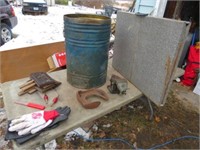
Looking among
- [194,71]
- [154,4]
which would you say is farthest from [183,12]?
[194,71]

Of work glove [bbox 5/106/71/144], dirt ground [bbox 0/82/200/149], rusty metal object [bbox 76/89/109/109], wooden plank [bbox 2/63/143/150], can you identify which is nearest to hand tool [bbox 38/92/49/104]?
wooden plank [bbox 2/63/143/150]

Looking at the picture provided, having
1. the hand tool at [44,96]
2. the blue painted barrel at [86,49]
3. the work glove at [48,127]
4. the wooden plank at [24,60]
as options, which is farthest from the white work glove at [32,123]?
the wooden plank at [24,60]

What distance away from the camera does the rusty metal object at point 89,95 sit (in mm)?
1465

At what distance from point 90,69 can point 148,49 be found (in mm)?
617

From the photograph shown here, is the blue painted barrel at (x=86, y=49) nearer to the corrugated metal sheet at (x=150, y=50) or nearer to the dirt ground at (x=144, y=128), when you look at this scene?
the corrugated metal sheet at (x=150, y=50)

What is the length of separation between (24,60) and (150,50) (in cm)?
168

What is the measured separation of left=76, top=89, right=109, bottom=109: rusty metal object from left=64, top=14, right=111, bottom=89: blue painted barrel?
0.53 feet

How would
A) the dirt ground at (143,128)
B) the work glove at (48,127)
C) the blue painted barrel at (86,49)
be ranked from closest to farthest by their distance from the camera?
the work glove at (48,127), the blue painted barrel at (86,49), the dirt ground at (143,128)

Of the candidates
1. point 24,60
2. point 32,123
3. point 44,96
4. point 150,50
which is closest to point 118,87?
point 150,50

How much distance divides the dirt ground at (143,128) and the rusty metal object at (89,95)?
0.56 m

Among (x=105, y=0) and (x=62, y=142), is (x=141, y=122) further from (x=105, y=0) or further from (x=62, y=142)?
(x=105, y=0)

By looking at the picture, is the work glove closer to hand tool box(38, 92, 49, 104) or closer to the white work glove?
the white work glove

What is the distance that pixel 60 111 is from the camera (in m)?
1.39

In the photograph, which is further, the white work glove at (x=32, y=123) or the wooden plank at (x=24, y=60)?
the wooden plank at (x=24, y=60)
